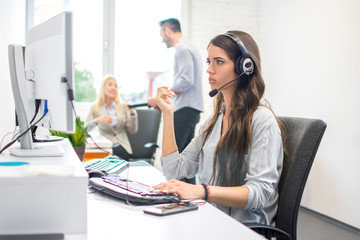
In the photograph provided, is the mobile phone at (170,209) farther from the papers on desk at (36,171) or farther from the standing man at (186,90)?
the standing man at (186,90)

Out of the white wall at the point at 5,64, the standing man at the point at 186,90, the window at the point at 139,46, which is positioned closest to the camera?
the white wall at the point at 5,64

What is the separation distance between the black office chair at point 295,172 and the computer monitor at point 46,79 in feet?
2.24

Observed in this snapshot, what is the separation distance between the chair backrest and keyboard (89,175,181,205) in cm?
35

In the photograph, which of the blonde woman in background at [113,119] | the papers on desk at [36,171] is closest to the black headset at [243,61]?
the papers on desk at [36,171]

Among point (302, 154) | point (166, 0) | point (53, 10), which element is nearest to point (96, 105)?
point (53, 10)

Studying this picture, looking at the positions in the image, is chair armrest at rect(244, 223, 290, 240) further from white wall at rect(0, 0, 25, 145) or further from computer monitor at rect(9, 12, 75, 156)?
white wall at rect(0, 0, 25, 145)

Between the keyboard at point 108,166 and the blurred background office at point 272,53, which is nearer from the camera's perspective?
the keyboard at point 108,166

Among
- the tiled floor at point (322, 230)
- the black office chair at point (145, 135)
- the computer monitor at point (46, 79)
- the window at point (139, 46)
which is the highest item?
the window at point (139, 46)

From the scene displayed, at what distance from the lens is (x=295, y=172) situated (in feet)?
3.70

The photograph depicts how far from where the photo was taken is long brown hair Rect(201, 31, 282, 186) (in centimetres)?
126

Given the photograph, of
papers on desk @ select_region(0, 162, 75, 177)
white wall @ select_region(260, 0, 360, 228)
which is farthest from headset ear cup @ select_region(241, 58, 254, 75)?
white wall @ select_region(260, 0, 360, 228)

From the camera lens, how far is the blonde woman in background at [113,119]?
11.2 feet

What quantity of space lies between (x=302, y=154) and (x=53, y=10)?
377cm

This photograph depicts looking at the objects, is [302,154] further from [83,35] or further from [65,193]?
[83,35]
